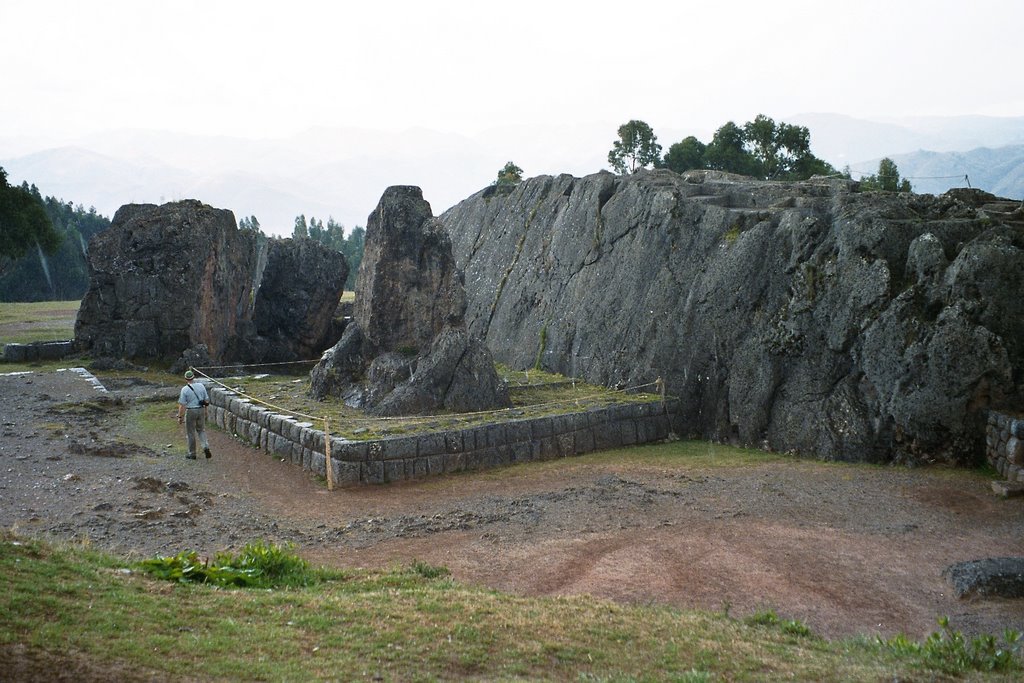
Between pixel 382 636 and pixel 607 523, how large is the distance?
4.97 metres

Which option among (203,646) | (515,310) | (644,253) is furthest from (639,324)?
(203,646)

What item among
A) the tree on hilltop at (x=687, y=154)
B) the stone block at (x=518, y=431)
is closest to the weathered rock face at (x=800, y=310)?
the stone block at (x=518, y=431)

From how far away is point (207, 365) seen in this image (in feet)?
80.2

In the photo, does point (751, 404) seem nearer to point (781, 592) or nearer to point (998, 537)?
point (998, 537)

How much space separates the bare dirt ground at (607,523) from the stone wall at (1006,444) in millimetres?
456

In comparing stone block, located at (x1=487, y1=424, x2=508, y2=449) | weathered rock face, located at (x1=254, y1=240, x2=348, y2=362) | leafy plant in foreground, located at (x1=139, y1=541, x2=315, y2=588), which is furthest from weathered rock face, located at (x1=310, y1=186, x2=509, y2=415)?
leafy plant in foreground, located at (x1=139, y1=541, x2=315, y2=588)

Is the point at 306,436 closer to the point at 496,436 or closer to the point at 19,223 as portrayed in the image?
the point at 496,436

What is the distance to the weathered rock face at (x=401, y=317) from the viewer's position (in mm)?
17234

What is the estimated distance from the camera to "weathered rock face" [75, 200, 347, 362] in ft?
80.5

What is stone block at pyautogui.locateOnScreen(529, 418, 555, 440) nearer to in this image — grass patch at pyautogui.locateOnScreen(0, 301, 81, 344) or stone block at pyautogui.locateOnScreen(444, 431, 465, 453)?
stone block at pyautogui.locateOnScreen(444, 431, 465, 453)

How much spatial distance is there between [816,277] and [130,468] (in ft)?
38.2

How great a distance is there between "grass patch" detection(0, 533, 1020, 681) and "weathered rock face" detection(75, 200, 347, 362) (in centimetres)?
1738

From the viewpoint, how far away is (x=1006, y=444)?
41.1 feet

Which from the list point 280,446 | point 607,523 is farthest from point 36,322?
point 607,523
